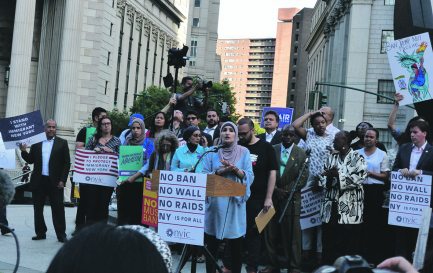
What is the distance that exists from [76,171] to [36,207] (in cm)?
149

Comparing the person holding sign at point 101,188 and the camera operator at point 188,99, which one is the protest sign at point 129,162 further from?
the camera operator at point 188,99

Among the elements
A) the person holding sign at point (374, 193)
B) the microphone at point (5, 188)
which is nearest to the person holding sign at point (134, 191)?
the person holding sign at point (374, 193)

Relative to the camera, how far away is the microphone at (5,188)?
21.1 ft

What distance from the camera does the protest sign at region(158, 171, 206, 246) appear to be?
8.81m

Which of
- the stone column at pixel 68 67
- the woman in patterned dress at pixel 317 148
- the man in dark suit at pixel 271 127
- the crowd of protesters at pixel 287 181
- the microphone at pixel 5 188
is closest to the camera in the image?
the microphone at pixel 5 188

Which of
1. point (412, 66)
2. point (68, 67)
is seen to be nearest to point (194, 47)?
point (68, 67)

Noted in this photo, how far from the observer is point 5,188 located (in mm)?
6449

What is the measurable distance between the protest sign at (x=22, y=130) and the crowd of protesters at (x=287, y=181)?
161 centimetres

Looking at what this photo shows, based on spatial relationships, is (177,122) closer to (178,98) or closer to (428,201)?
(178,98)

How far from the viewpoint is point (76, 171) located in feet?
41.2

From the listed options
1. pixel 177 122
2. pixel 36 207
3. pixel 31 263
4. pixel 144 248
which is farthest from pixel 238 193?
pixel 144 248

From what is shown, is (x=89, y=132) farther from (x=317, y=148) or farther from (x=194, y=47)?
(x=194, y=47)

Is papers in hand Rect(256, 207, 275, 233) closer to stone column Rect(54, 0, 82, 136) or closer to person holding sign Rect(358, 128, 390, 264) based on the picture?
person holding sign Rect(358, 128, 390, 264)

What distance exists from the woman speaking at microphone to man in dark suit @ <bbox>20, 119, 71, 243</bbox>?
4.62 meters
